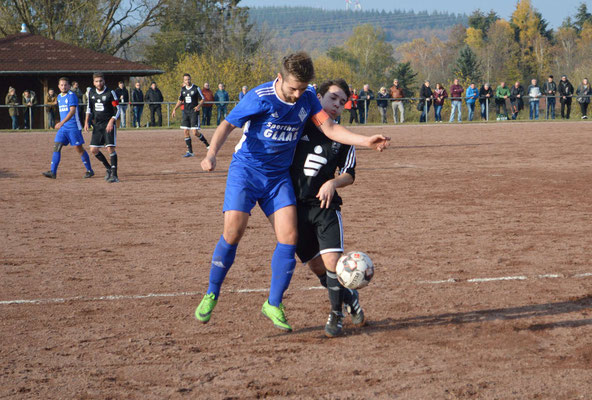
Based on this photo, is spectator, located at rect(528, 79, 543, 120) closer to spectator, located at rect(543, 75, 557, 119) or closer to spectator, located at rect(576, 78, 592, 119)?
spectator, located at rect(543, 75, 557, 119)

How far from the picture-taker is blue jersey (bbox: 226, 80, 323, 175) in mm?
4988

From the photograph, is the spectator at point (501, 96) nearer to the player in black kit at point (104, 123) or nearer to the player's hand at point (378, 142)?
the player in black kit at point (104, 123)

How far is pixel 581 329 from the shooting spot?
16.6 feet

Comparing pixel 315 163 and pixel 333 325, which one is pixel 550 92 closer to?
pixel 315 163

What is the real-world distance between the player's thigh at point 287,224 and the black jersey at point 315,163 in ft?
0.55

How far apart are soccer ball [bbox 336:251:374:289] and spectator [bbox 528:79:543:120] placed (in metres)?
30.6

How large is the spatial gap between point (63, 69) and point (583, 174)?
31736 millimetres

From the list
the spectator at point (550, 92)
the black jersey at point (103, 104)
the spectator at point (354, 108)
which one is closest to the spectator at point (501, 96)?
the spectator at point (550, 92)

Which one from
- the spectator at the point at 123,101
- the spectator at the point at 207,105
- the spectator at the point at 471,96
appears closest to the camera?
the spectator at the point at 123,101

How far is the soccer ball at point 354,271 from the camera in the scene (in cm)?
481

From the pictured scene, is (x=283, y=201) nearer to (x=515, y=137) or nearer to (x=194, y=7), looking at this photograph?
(x=515, y=137)

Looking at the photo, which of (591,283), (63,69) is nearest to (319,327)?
(591,283)

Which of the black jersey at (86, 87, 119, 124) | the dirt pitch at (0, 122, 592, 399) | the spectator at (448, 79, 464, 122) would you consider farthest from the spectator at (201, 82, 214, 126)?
the dirt pitch at (0, 122, 592, 399)

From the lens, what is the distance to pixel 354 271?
15.8 feet
